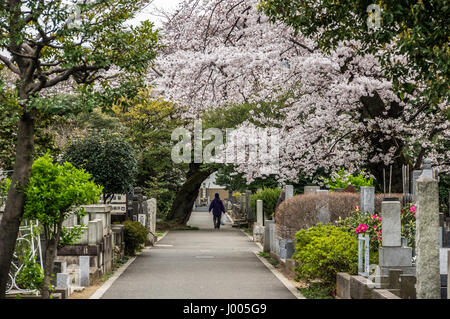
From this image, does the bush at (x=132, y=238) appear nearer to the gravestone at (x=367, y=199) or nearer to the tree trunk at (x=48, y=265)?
the gravestone at (x=367, y=199)

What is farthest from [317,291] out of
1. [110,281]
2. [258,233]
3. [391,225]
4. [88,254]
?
[258,233]

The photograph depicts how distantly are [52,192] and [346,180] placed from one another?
14.6 m

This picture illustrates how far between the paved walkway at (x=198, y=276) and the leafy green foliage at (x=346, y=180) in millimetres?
3727

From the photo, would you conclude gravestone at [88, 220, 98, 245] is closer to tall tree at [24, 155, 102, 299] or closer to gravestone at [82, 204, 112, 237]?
gravestone at [82, 204, 112, 237]

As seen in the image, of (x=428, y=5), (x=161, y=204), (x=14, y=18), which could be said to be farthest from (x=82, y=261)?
(x=161, y=204)

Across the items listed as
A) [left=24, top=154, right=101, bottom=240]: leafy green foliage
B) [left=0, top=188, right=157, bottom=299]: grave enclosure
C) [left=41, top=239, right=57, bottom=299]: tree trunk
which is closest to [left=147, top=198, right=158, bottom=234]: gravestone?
[left=0, top=188, right=157, bottom=299]: grave enclosure

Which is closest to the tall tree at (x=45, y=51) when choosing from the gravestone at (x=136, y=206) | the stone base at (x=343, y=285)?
the stone base at (x=343, y=285)

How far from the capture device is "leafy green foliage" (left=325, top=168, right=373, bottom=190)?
22156 mm

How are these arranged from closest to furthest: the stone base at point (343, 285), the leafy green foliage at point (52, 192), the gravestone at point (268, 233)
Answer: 1. the leafy green foliage at point (52, 192)
2. the stone base at point (343, 285)
3. the gravestone at point (268, 233)

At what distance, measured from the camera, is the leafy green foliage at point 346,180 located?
22156 millimetres

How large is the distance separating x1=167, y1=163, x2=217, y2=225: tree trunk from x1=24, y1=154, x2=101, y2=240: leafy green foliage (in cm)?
2938

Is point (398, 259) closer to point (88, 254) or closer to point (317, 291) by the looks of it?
point (317, 291)

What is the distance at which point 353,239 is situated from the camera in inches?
492

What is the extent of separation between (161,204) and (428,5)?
34.9 meters
